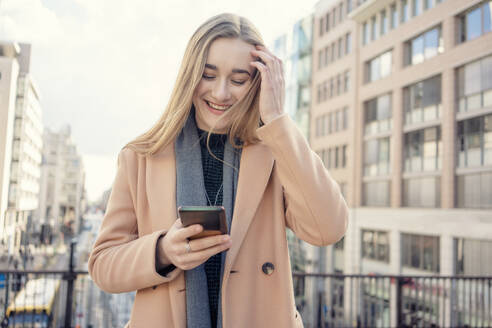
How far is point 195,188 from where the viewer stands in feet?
3.97

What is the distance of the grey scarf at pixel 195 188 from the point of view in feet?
3.63

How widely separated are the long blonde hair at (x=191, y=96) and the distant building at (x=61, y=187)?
538 cm

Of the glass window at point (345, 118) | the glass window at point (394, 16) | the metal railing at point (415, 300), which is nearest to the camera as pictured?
the metal railing at point (415, 300)

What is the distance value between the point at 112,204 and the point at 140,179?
113mm

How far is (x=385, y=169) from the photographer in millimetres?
21953

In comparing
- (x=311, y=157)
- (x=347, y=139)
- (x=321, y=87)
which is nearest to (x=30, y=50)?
(x=311, y=157)

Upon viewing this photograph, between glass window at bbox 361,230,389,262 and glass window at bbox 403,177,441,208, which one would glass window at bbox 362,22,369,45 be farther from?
glass window at bbox 361,230,389,262

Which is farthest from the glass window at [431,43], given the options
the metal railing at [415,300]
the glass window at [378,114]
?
the metal railing at [415,300]

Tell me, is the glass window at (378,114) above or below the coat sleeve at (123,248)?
above

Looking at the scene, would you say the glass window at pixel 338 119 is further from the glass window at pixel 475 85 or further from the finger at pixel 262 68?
the finger at pixel 262 68

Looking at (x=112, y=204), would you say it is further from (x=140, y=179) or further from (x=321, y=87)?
(x=321, y=87)

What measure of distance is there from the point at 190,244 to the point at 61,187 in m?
10.5

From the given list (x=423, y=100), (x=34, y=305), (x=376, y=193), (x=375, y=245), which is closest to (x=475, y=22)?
(x=423, y=100)

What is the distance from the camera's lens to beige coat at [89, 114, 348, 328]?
110 cm
